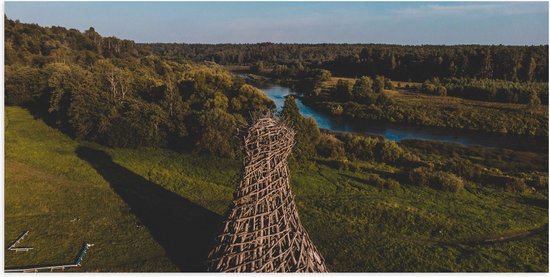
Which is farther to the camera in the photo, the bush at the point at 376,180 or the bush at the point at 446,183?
the bush at the point at 376,180

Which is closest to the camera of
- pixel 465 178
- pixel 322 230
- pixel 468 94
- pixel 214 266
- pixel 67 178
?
pixel 214 266

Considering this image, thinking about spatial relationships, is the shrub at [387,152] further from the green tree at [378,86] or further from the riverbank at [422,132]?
the green tree at [378,86]

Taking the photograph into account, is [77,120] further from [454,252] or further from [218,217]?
[454,252]

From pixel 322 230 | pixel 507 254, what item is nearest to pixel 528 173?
pixel 507 254

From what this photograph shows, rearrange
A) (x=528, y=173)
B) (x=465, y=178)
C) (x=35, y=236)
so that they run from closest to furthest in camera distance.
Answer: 1. (x=35, y=236)
2. (x=465, y=178)
3. (x=528, y=173)

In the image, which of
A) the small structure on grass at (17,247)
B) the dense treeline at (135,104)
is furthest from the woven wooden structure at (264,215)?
the dense treeline at (135,104)
